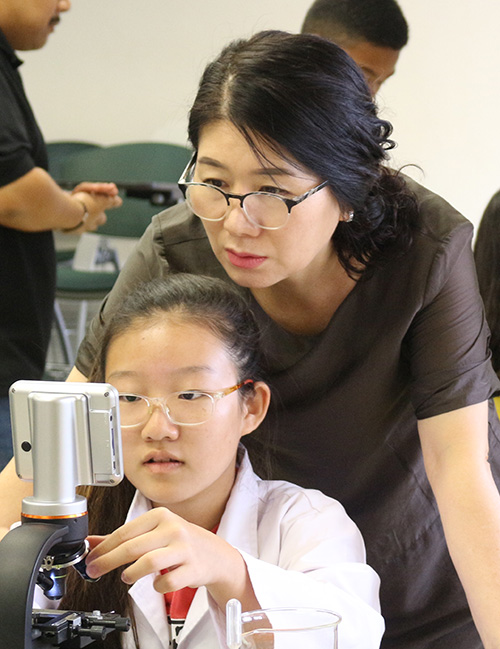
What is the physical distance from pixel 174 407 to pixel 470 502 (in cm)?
38

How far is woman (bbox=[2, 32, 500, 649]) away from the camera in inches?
42.3

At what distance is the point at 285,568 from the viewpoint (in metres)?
1.08

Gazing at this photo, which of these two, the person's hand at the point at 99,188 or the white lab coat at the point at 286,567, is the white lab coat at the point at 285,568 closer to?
the white lab coat at the point at 286,567

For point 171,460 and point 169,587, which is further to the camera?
point 171,460

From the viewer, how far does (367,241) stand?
125 cm

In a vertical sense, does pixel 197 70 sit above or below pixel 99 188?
above

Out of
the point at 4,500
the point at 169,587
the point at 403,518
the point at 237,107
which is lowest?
the point at 403,518

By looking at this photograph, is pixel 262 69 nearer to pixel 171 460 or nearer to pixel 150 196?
pixel 171 460

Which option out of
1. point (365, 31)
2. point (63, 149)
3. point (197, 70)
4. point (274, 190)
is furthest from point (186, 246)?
point (63, 149)

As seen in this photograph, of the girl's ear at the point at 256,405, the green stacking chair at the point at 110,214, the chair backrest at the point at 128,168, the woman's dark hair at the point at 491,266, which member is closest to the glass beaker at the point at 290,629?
the girl's ear at the point at 256,405

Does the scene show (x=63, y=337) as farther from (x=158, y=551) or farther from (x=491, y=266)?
(x=158, y=551)

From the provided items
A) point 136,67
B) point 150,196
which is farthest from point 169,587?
point 136,67

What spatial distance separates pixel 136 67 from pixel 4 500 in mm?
3369

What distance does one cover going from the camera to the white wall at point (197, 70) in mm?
3248
